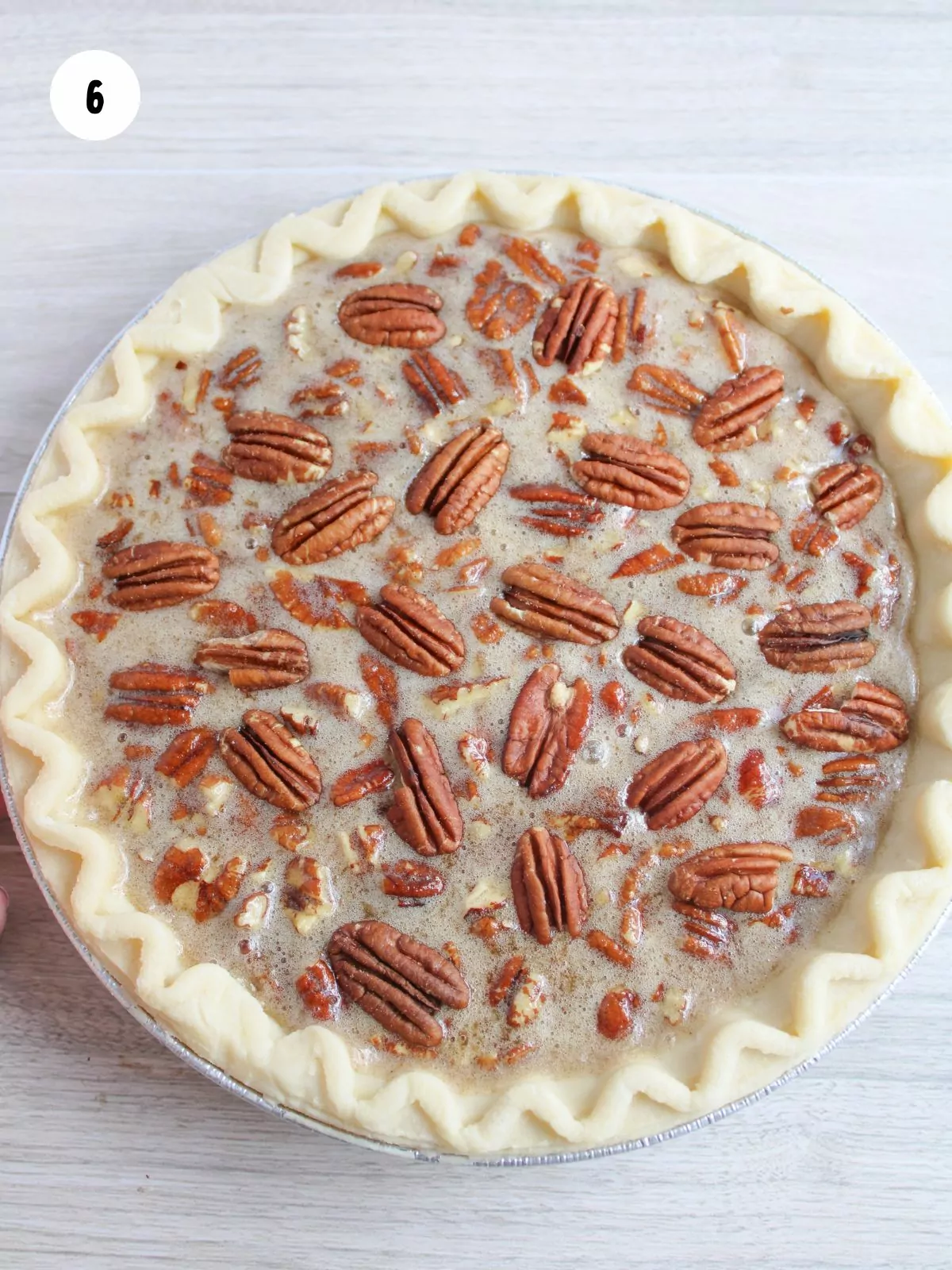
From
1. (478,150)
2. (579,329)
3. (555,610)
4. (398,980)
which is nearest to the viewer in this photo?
(398,980)

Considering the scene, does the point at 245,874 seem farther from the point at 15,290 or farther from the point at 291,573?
the point at 15,290

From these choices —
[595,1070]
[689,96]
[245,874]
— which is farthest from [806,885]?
[689,96]

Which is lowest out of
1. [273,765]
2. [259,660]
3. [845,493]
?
[273,765]

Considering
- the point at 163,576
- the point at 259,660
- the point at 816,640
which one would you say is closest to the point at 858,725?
the point at 816,640

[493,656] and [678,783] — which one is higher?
[493,656]

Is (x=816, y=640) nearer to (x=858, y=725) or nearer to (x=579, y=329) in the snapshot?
(x=858, y=725)

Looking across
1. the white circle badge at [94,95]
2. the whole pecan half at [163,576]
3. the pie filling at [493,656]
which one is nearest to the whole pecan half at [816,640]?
the pie filling at [493,656]
